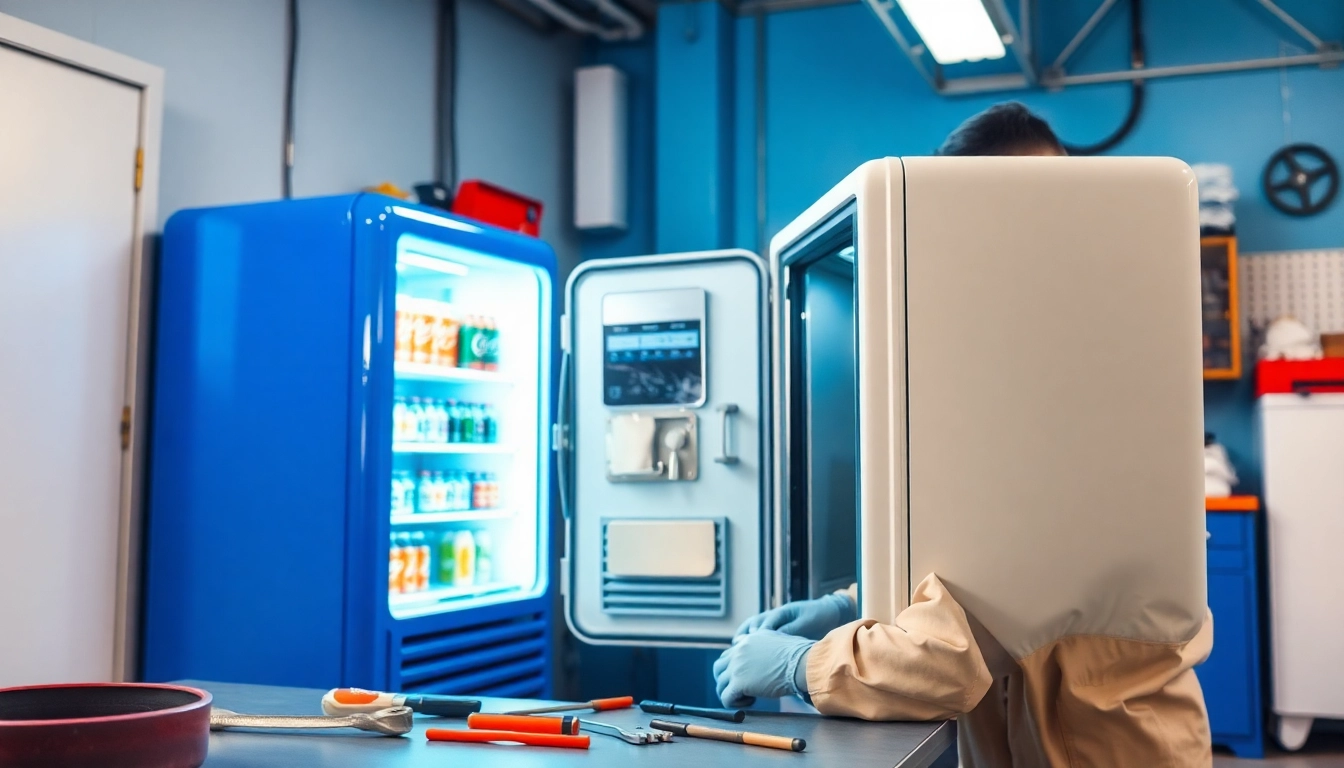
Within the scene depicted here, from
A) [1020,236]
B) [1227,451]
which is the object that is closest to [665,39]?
[1227,451]

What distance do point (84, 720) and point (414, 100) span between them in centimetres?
423

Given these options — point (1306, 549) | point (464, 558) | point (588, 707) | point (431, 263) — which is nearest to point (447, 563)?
point (464, 558)

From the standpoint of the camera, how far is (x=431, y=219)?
360 centimetres

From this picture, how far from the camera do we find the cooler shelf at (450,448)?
3760 millimetres

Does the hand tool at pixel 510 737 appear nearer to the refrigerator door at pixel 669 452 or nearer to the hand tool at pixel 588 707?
the hand tool at pixel 588 707

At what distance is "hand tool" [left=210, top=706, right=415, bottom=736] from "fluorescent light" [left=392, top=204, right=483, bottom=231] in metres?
2.23

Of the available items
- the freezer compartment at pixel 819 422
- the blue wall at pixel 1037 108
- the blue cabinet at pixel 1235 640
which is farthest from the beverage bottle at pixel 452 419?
the blue cabinet at pixel 1235 640

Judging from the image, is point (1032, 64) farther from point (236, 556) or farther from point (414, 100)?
point (236, 556)

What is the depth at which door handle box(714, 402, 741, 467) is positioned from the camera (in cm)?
355

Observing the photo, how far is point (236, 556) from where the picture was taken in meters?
3.40

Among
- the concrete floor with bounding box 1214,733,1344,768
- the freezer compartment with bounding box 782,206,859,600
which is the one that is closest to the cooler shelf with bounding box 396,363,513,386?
the freezer compartment with bounding box 782,206,859,600

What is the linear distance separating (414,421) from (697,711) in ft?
8.30

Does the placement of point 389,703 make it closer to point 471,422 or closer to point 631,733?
point 631,733

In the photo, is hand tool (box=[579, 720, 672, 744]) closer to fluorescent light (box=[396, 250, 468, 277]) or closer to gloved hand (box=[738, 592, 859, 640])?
gloved hand (box=[738, 592, 859, 640])
